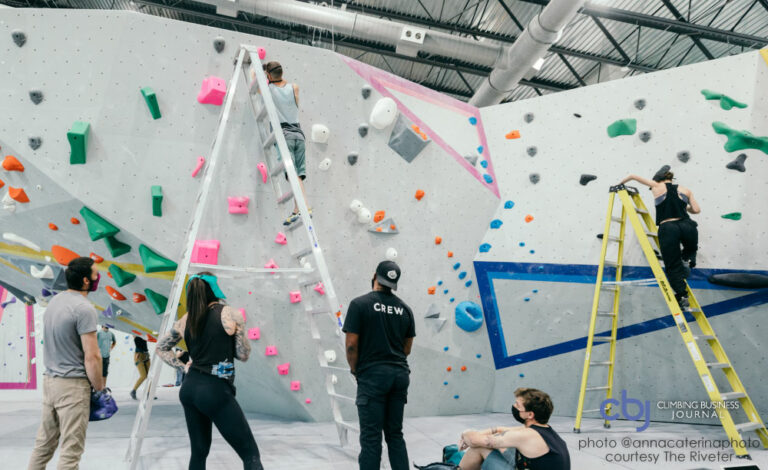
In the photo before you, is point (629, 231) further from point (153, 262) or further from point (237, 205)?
point (153, 262)

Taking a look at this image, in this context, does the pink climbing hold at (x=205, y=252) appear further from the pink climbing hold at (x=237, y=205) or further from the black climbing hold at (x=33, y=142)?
the black climbing hold at (x=33, y=142)

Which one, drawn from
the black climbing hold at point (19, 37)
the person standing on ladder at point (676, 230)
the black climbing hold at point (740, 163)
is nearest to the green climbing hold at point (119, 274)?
the black climbing hold at point (19, 37)

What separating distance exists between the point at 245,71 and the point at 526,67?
5.44 metres

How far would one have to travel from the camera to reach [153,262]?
4031 mm

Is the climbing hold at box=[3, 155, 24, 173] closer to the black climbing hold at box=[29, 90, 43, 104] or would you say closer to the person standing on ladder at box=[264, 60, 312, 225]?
the black climbing hold at box=[29, 90, 43, 104]

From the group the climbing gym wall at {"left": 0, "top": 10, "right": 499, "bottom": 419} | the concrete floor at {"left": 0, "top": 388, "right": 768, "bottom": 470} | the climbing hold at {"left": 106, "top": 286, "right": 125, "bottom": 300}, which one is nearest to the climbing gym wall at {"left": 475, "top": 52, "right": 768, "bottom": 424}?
the climbing gym wall at {"left": 0, "top": 10, "right": 499, "bottom": 419}

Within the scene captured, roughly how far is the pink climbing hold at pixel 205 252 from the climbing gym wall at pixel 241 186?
0.40 ft

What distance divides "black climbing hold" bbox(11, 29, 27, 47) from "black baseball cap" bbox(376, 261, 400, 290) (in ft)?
10.7

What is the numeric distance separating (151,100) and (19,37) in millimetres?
1012

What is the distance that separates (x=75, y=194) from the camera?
3.90 meters

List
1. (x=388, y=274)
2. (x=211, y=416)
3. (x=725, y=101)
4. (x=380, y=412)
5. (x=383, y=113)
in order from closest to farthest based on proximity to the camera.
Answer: (x=211, y=416) → (x=380, y=412) → (x=388, y=274) → (x=725, y=101) → (x=383, y=113)

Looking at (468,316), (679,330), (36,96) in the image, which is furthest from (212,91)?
(679,330)

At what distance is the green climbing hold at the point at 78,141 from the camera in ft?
12.4

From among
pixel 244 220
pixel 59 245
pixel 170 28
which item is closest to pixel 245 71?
pixel 170 28
